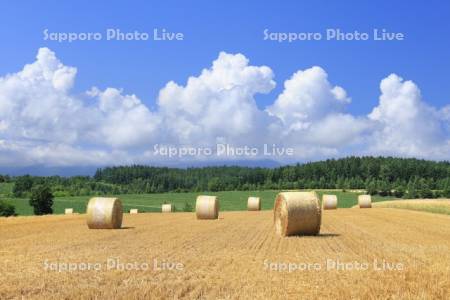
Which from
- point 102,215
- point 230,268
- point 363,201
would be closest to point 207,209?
point 102,215

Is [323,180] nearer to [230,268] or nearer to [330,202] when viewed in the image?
[330,202]

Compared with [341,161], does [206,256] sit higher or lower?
lower

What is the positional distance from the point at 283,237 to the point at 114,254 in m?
8.07

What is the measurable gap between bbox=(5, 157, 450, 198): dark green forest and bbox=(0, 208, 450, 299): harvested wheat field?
304 ft

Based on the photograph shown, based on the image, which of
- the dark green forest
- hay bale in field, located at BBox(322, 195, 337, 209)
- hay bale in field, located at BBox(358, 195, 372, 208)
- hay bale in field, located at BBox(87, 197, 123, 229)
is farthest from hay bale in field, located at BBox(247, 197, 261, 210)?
the dark green forest

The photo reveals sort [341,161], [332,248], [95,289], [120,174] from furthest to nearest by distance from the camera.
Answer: [120,174] → [341,161] → [332,248] → [95,289]

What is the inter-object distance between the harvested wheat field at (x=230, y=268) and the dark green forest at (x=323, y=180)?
3653 inches

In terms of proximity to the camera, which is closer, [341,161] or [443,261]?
[443,261]

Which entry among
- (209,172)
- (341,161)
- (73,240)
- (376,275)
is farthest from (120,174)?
(376,275)

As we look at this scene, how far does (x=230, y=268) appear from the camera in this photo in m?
14.4

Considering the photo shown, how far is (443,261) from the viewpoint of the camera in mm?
15797

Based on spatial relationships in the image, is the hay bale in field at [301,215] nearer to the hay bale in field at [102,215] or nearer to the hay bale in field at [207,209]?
the hay bale in field at [102,215]

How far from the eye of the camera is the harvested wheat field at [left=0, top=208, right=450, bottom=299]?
11.6 m

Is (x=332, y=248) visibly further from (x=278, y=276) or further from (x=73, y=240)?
(x=73, y=240)
